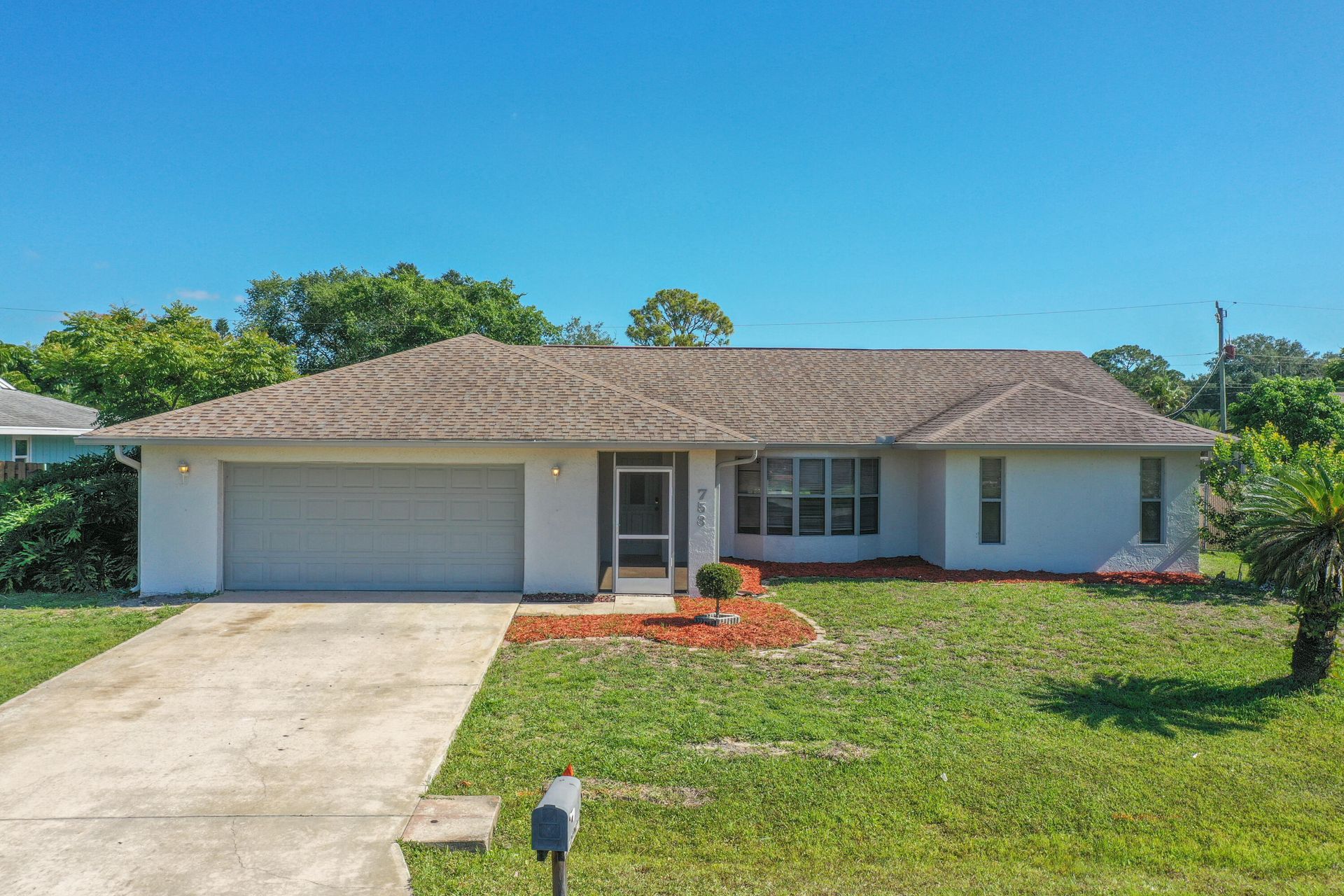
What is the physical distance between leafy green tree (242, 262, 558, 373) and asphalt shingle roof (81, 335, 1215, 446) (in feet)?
53.9

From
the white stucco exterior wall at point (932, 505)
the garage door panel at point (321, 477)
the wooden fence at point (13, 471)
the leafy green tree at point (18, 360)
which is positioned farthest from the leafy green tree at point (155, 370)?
the leafy green tree at point (18, 360)

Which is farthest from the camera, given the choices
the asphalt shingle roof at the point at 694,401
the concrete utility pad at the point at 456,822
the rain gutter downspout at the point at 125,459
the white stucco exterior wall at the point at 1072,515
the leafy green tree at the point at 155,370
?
the leafy green tree at the point at 155,370

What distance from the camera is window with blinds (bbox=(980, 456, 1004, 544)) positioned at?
14391 millimetres

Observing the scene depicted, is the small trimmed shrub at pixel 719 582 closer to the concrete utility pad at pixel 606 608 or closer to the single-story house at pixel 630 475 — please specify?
the concrete utility pad at pixel 606 608

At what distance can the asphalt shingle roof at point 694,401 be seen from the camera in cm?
1154

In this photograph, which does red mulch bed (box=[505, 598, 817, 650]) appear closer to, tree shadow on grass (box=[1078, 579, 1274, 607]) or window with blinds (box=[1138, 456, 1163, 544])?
tree shadow on grass (box=[1078, 579, 1274, 607])

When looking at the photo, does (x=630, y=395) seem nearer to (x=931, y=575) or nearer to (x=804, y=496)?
(x=804, y=496)

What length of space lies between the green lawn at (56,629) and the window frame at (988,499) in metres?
14.0

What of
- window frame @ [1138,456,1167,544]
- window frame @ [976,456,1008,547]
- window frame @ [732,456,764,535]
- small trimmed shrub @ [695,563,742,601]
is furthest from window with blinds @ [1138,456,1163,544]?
small trimmed shrub @ [695,563,742,601]

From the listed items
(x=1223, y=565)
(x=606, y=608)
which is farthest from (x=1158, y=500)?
(x=606, y=608)

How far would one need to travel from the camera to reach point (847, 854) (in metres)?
4.27

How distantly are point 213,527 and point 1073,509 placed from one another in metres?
15.7

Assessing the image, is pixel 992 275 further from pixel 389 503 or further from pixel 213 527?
pixel 213 527

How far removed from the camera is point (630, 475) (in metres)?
14.3
